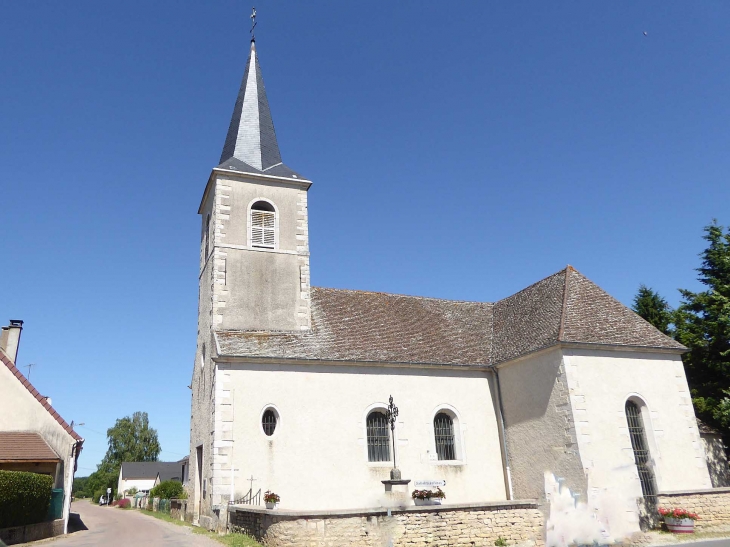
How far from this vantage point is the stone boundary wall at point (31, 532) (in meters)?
14.1

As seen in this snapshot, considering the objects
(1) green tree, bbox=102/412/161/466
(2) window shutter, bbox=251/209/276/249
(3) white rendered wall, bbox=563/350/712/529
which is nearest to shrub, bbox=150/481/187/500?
(2) window shutter, bbox=251/209/276/249

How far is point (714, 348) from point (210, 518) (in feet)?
65.3

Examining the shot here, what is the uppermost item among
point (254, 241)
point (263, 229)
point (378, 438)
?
point (263, 229)

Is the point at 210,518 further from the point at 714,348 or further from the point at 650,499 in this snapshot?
the point at 714,348

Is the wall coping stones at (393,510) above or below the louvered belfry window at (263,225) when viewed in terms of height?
below

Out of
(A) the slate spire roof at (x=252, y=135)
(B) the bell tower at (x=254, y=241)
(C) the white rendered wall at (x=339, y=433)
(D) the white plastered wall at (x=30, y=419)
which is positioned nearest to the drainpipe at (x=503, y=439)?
(C) the white rendered wall at (x=339, y=433)

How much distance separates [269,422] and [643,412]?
11.6m

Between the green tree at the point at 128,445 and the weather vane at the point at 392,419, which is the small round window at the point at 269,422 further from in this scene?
the green tree at the point at 128,445

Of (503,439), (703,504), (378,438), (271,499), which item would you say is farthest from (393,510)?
(703,504)

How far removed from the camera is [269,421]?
1683cm

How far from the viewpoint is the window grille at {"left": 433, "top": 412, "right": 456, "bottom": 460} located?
60.3ft

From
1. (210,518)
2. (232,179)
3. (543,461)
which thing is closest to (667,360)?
(543,461)

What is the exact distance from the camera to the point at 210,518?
15.9 metres

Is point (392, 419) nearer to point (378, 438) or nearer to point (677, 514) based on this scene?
point (378, 438)
